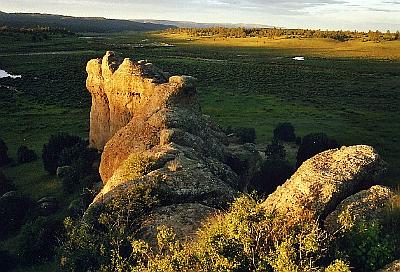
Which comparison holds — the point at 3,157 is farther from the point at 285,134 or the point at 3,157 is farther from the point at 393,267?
the point at 393,267

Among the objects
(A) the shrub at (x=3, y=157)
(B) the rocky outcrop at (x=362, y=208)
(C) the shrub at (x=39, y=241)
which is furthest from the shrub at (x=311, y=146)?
(A) the shrub at (x=3, y=157)

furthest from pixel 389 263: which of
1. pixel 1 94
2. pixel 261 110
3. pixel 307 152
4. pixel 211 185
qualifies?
pixel 1 94

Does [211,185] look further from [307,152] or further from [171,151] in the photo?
[307,152]

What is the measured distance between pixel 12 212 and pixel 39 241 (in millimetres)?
6883

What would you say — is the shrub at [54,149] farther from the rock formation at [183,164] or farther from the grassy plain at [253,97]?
the rock formation at [183,164]

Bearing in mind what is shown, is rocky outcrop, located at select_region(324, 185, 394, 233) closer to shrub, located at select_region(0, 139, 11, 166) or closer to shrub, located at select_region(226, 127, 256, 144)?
shrub, located at select_region(226, 127, 256, 144)

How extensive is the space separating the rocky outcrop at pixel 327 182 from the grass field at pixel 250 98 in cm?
1945

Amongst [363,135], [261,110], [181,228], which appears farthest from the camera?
[261,110]

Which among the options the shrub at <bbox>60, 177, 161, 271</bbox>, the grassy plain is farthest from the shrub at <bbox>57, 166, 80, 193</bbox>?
the shrub at <bbox>60, 177, 161, 271</bbox>

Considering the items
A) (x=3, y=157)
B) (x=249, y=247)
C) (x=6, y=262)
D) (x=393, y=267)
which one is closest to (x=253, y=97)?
(x=3, y=157)

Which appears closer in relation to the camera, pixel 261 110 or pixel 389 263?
pixel 389 263

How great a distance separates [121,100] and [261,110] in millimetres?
44634

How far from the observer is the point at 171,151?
25078 millimetres

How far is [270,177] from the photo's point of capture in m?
37.0
